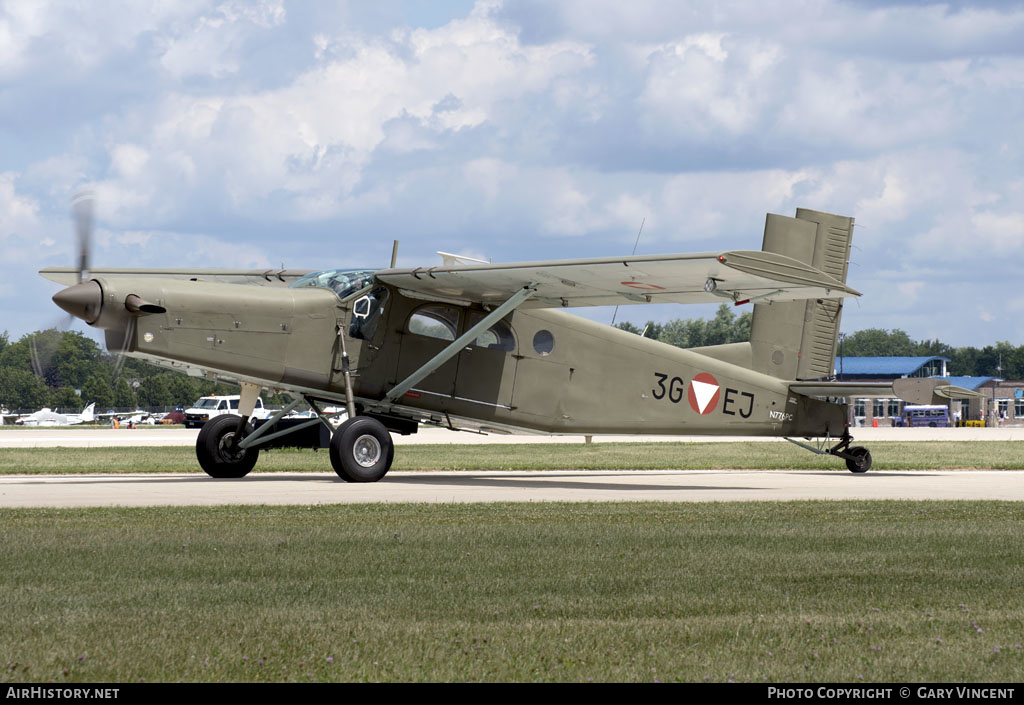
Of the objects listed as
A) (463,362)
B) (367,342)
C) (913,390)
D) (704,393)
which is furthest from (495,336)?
(913,390)

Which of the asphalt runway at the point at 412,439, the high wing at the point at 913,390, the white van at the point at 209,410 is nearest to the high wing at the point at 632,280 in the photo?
the high wing at the point at 913,390

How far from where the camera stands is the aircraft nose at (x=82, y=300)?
15.7m

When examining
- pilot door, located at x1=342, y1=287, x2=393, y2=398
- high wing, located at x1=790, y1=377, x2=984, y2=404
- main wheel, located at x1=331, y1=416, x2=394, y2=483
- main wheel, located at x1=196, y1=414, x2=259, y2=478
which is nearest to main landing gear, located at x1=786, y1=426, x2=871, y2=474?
high wing, located at x1=790, y1=377, x2=984, y2=404

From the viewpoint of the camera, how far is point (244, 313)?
17250 mm

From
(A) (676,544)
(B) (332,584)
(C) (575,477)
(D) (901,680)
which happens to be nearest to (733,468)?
(C) (575,477)

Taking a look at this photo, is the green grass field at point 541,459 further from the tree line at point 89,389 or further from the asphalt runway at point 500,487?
the tree line at point 89,389

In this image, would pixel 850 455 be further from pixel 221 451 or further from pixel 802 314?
pixel 221 451

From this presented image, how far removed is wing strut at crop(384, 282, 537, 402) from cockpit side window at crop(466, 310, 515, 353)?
69 cm

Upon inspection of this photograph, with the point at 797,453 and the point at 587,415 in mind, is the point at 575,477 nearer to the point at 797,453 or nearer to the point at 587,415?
the point at 587,415

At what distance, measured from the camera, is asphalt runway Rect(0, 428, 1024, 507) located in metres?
15.0

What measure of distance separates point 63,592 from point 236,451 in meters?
12.2

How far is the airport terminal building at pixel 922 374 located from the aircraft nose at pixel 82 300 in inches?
4473

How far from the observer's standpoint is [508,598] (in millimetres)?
7453

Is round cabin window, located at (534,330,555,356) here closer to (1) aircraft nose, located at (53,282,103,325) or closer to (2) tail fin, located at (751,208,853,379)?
(2) tail fin, located at (751,208,853,379)
